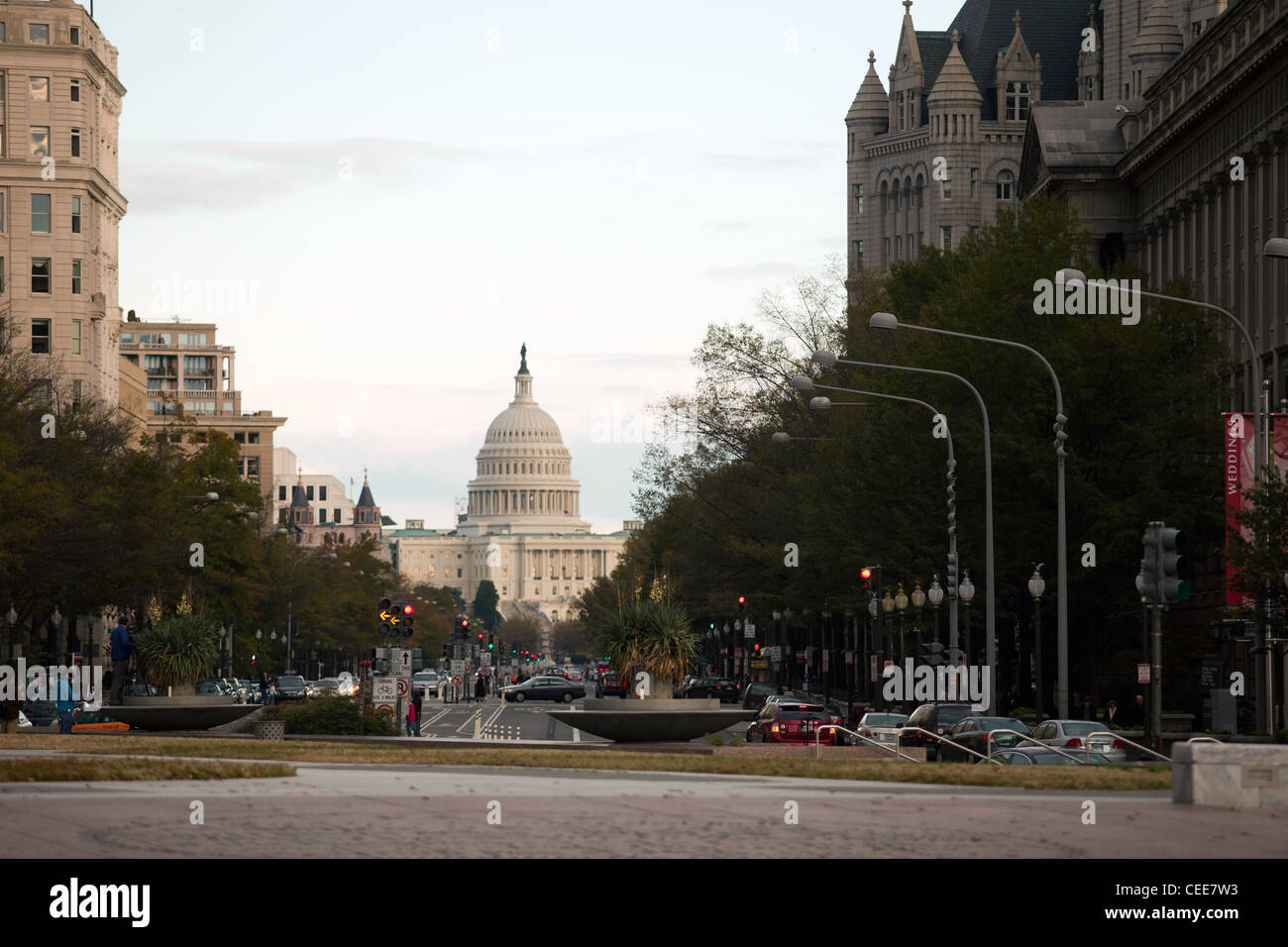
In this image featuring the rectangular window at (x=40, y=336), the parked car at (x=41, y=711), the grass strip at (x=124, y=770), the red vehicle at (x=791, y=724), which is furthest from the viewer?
the rectangular window at (x=40, y=336)

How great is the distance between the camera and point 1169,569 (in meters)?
30.3

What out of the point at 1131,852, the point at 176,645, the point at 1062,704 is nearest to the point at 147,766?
the point at 1131,852

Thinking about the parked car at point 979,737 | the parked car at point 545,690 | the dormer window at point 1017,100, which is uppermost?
the dormer window at point 1017,100

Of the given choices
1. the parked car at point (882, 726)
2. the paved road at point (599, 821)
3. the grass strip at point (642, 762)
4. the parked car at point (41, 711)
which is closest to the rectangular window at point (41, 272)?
Result: the parked car at point (41, 711)

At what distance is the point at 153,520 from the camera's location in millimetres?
73062

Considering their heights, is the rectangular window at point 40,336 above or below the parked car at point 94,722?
above

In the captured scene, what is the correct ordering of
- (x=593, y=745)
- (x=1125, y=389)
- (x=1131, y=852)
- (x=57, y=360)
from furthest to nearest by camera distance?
(x=57, y=360) < (x=1125, y=389) < (x=593, y=745) < (x=1131, y=852)

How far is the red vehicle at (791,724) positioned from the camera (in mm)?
48094

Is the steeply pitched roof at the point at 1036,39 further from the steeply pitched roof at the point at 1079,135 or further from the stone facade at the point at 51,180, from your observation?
the stone facade at the point at 51,180

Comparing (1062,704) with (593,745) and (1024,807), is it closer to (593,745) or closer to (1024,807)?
(593,745)

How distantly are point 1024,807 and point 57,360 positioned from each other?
310ft

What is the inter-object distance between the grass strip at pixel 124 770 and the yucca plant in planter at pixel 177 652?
1554 cm

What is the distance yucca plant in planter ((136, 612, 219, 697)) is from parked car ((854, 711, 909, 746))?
47.0ft

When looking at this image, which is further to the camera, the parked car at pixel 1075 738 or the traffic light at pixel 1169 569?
the parked car at pixel 1075 738
